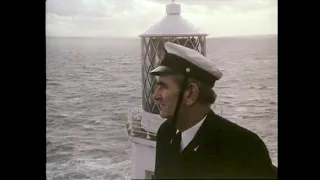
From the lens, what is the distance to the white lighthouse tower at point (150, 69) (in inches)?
99.4

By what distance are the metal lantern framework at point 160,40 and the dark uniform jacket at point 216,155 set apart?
169mm

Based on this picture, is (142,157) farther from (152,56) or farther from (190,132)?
(152,56)

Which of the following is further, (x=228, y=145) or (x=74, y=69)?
(x=74, y=69)

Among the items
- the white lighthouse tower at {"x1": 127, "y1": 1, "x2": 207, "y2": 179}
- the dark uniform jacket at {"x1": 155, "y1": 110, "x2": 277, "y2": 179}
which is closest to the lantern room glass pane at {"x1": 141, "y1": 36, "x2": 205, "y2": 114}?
the white lighthouse tower at {"x1": 127, "y1": 1, "x2": 207, "y2": 179}

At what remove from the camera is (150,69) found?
2564 mm

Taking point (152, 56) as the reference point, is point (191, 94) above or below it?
below

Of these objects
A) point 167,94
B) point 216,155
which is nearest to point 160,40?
point 167,94

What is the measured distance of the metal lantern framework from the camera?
2518 millimetres

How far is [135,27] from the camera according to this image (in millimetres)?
2623

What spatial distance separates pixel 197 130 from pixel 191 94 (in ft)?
0.55
